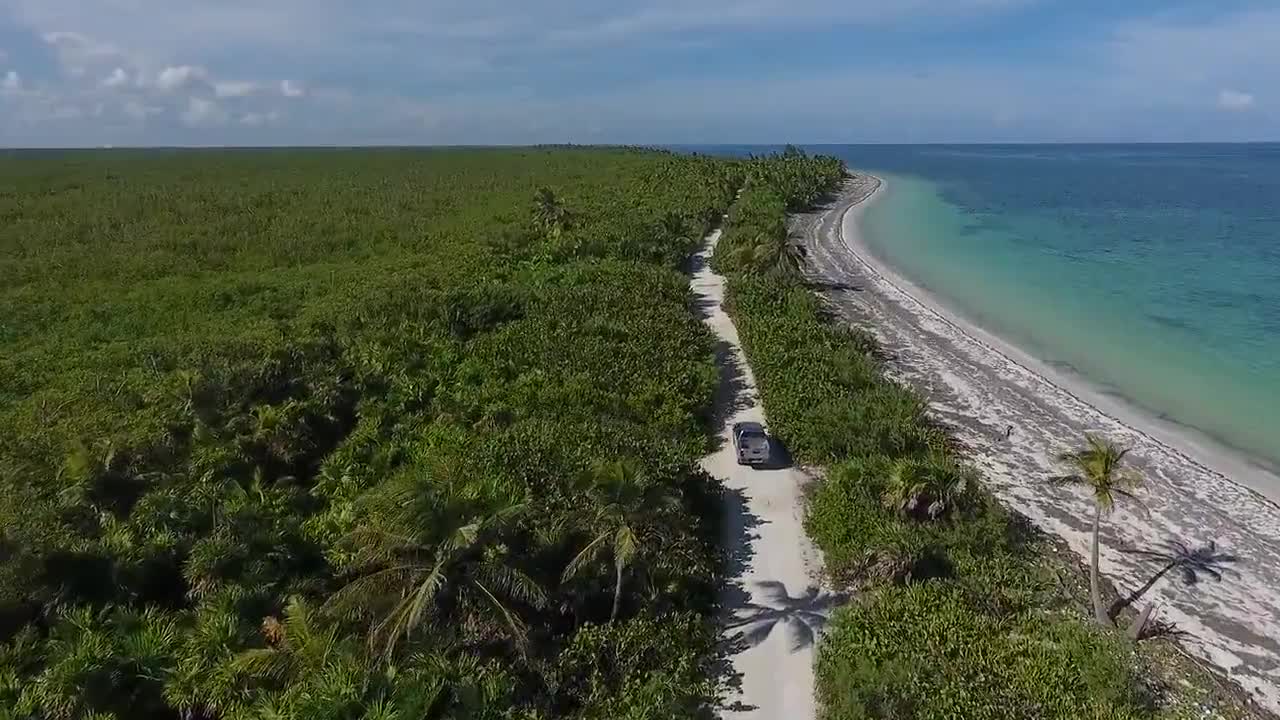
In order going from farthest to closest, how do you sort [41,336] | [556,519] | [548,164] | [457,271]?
[548,164]
[457,271]
[41,336]
[556,519]

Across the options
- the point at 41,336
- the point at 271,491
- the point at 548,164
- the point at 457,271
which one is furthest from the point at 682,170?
the point at 271,491

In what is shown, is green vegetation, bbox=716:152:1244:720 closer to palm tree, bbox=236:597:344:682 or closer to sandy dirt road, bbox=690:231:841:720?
sandy dirt road, bbox=690:231:841:720

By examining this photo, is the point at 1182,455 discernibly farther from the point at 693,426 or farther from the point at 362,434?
the point at 362,434

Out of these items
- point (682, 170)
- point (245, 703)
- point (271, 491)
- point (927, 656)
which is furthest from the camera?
point (682, 170)

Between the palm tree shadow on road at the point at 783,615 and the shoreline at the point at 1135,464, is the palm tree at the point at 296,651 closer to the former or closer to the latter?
the palm tree shadow on road at the point at 783,615

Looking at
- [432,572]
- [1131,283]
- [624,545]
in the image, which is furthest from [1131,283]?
[432,572]

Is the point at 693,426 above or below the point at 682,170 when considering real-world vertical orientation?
below

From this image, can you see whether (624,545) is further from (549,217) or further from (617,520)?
(549,217)
